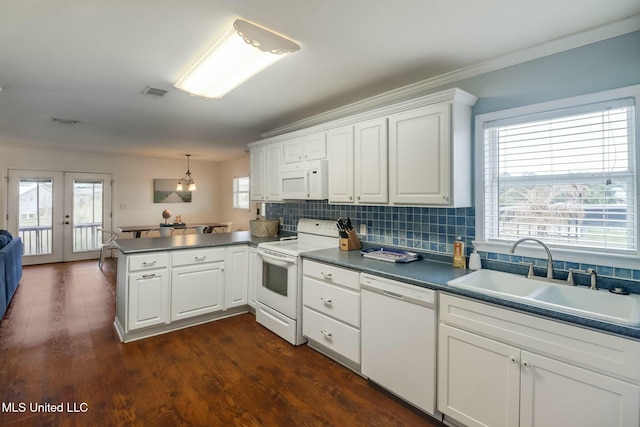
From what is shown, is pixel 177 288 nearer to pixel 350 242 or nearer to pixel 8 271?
pixel 350 242

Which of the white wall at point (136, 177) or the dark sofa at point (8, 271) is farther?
the white wall at point (136, 177)

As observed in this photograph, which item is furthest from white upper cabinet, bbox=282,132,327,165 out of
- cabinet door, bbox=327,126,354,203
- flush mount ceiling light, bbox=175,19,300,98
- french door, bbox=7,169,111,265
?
french door, bbox=7,169,111,265

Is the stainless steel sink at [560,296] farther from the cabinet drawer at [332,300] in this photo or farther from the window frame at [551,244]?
the cabinet drawer at [332,300]

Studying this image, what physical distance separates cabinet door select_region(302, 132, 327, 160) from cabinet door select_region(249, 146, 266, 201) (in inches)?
33.4

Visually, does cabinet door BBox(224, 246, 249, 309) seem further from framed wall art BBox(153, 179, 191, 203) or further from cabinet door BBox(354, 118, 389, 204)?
framed wall art BBox(153, 179, 191, 203)

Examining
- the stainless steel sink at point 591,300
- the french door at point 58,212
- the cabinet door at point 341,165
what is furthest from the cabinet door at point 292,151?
the french door at point 58,212

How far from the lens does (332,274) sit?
8.66ft

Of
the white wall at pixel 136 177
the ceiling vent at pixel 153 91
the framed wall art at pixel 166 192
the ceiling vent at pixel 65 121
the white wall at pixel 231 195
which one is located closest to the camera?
the ceiling vent at pixel 153 91

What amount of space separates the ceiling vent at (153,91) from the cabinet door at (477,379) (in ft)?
9.81

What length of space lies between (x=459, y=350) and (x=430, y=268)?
0.63m

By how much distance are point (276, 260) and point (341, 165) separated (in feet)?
3.65

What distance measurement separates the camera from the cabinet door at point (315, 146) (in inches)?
127

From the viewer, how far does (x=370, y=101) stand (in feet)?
10.3

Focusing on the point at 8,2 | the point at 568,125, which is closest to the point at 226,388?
the point at 8,2
